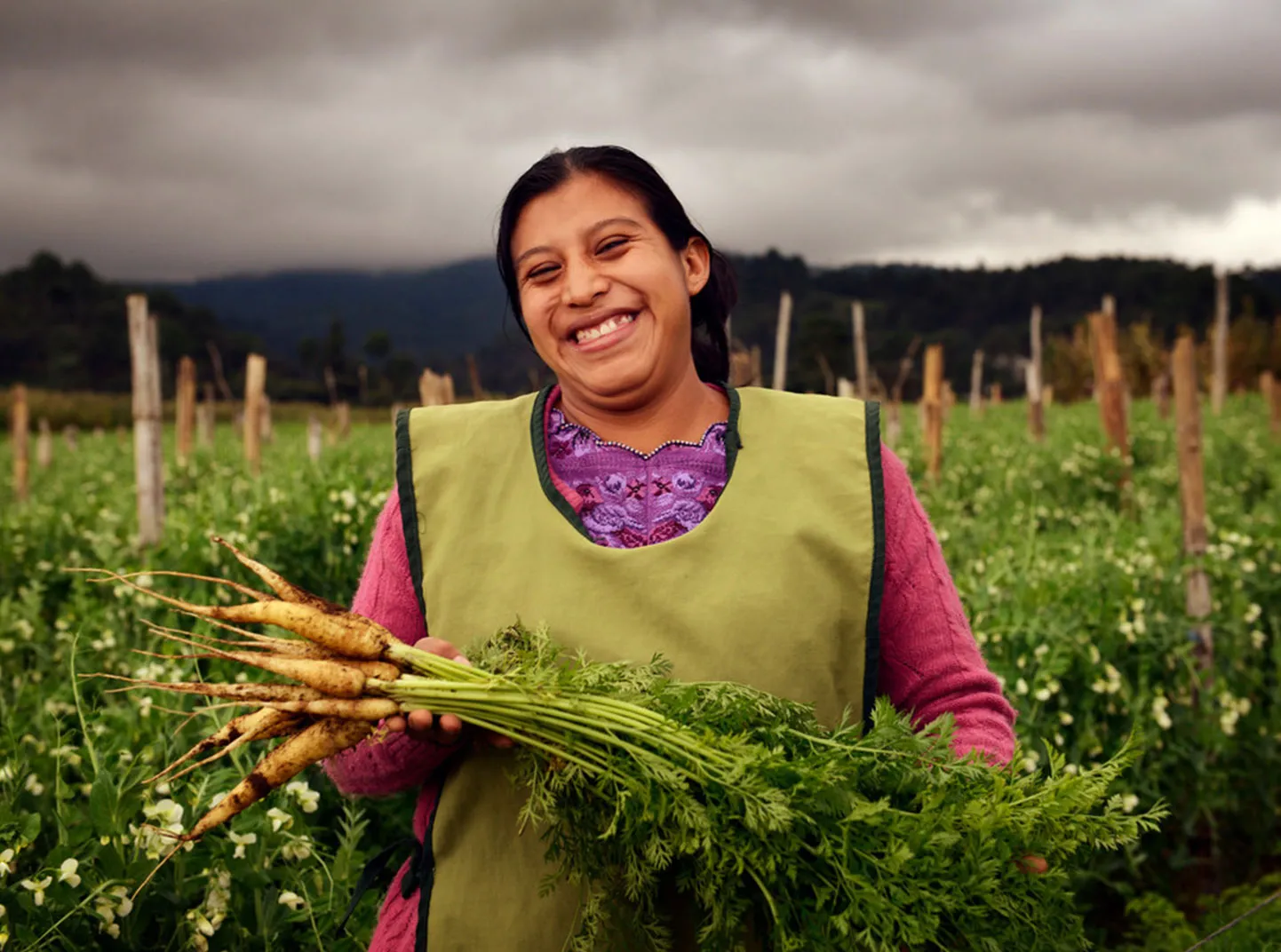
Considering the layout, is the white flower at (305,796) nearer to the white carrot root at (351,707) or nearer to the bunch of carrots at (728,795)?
the bunch of carrots at (728,795)

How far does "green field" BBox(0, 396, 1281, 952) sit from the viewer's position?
6.59 feet

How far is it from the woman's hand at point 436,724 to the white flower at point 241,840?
642 millimetres

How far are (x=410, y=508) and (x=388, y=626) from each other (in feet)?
0.70

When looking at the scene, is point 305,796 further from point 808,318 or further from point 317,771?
point 808,318

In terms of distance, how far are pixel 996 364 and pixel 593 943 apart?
341ft

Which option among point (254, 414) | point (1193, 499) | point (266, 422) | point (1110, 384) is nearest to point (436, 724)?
point (1193, 499)

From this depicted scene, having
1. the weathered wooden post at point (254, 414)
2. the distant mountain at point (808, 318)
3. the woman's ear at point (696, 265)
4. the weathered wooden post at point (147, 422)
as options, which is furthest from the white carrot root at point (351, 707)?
the distant mountain at point (808, 318)

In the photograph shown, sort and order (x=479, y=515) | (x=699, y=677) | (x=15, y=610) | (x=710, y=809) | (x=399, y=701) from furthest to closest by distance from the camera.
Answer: (x=15, y=610) < (x=479, y=515) < (x=699, y=677) < (x=399, y=701) < (x=710, y=809)

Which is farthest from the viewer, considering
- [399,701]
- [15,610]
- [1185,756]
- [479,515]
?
[15,610]

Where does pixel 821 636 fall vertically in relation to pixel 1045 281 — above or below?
below

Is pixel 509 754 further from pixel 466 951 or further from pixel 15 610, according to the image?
pixel 15 610

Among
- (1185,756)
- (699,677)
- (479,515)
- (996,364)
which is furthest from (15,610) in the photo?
(996,364)

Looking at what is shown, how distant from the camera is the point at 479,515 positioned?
5.83ft

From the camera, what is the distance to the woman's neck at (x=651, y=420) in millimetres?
1942
